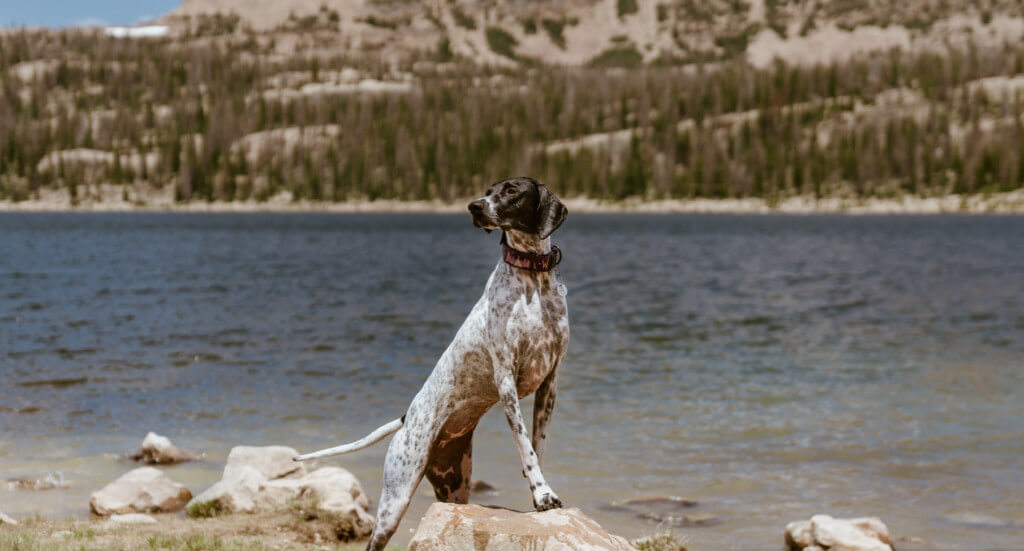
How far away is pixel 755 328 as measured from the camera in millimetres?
37875

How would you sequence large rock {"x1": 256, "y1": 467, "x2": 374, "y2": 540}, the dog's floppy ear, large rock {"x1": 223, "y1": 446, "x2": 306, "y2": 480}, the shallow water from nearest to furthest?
1. the dog's floppy ear
2. large rock {"x1": 256, "y1": 467, "x2": 374, "y2": 540}
3. large rock {"x1": 223, "y1": 446, "x2": 306, "y2": 480}
4. the shallow water

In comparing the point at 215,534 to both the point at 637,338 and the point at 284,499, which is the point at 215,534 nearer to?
the point at 284,499

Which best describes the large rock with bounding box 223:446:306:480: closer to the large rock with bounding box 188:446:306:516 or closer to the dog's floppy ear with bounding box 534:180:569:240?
the large rock with bounding box 188:446:306:516

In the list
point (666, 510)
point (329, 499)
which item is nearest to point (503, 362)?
point (329, 499)

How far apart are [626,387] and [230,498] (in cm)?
1397

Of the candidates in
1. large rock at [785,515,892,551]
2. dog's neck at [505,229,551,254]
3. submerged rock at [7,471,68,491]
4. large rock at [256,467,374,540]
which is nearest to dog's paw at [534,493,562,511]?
dog's neck at [505,229,551,254]

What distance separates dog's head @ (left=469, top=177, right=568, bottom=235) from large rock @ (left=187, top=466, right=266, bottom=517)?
7514mm

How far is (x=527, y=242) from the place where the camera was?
253 inches

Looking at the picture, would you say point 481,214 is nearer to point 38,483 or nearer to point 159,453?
point 38,483

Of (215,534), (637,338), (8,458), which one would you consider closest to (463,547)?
(215,534)

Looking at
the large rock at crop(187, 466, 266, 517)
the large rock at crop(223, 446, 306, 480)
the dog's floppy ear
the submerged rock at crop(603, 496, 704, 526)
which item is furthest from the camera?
the large rock at crop(223, 446, 306, 480)

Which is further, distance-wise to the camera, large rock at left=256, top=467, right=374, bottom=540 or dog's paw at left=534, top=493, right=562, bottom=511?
large rock at left=256, top=467, right=374, bottom=540

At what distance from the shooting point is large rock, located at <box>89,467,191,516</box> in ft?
43.0

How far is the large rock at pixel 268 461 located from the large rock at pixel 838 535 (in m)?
7.18
